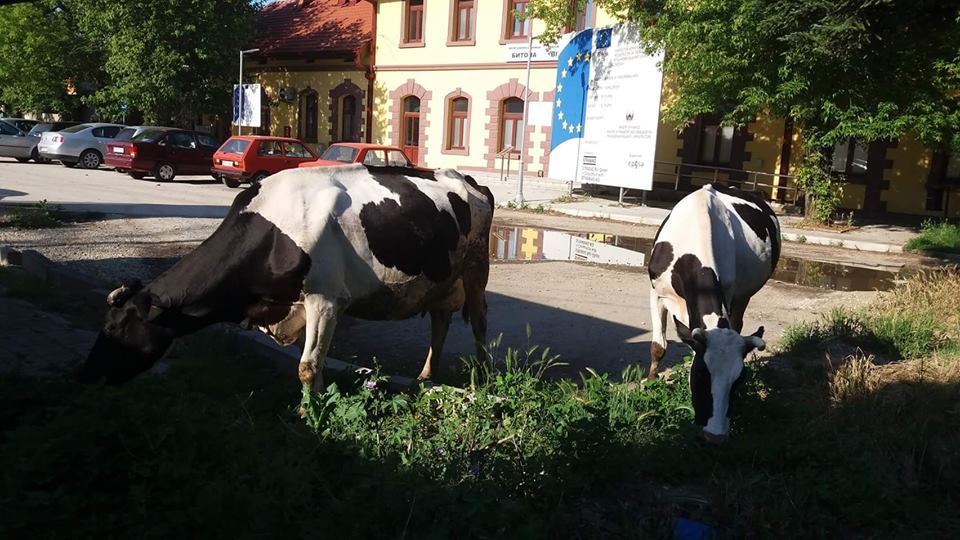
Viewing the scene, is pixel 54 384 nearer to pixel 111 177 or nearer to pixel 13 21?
pixel 111 177

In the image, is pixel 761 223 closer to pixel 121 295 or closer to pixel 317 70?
pixel 121 295

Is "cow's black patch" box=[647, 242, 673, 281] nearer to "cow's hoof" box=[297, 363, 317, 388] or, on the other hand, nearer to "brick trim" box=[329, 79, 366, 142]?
"cow's hoof" box=[297, 363, 317, 388]

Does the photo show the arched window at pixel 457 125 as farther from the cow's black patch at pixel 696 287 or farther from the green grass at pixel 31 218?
the cow's black patch at pixel 696 287

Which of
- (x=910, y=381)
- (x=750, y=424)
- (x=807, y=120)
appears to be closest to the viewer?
(x=750, y=424)

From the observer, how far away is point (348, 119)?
1319 inches

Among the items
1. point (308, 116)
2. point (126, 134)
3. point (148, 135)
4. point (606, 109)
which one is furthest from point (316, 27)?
point (606, 109)

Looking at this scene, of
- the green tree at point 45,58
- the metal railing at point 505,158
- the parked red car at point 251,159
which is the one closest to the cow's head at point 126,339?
the parked red car at point 251,159

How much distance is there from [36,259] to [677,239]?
22.5ft

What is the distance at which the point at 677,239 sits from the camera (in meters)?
5.93

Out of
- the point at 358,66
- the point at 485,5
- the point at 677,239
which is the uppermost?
the point at 485,5

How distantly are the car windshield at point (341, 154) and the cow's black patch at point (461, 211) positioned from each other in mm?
14518

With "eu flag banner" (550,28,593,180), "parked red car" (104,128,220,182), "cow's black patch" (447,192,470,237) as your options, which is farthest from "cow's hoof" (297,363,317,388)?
"parked red car" (104,128,220,182)

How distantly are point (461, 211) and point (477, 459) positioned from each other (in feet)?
7.22

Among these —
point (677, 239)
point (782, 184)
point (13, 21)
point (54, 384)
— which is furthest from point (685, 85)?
point (13, 21)
